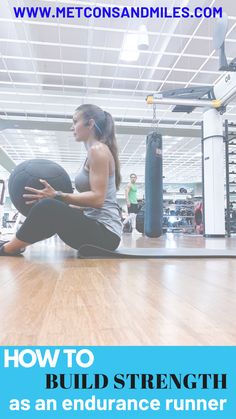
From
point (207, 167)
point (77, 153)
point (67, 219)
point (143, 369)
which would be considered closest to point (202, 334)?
point (143, 369)

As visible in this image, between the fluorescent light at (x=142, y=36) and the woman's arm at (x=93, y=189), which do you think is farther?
the fluorescent light at (x=142, y=36)

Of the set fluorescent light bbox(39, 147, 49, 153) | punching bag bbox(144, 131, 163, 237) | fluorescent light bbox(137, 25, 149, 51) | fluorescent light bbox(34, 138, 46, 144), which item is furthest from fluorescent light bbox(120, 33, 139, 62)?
fluorescent light bbox(39, 147, 49, 153)

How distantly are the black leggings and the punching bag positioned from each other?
8.58 feet

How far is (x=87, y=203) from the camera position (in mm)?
2094

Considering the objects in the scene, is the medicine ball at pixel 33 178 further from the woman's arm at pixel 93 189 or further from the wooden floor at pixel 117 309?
the wooden floor at pixel 117 309

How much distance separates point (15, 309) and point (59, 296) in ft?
0.60

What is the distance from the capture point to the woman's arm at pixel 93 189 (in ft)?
6.80

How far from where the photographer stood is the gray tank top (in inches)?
88.1

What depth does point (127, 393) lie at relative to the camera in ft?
1.51

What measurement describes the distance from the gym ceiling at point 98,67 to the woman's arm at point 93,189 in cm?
373

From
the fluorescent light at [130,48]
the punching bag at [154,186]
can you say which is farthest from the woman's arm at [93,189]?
the fluorescent light at [130,48]

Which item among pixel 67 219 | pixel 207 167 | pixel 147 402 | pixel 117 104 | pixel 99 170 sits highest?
pixel 117 104

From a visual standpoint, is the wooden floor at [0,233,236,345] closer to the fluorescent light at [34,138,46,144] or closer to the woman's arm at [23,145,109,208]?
the woman's arm at [23,145,109,208]

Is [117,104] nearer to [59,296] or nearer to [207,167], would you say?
[207,167]
